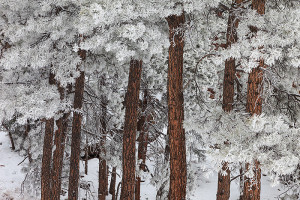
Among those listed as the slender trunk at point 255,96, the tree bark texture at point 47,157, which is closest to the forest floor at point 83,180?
the tree bark texture at point 47,157

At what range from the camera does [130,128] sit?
27.0 feet

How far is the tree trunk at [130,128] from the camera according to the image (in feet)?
26.4

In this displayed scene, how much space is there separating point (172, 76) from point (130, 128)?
7.02 ft

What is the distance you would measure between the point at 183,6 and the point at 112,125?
851 centimetres

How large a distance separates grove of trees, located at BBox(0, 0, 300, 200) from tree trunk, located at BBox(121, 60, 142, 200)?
3cm

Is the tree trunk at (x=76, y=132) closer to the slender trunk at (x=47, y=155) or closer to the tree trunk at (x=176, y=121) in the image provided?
the slender trunk at (x=47, y=155)

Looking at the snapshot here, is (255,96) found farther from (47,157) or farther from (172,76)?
(47,157)

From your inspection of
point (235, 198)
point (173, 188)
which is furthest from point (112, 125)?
point (235, 198)

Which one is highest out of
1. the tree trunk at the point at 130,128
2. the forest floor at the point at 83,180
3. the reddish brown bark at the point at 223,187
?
the tree trunk at the point at 130,128

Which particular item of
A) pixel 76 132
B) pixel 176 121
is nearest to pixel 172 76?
pixel 176 121

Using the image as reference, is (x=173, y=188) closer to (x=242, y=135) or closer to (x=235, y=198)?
(x=242, y=135)

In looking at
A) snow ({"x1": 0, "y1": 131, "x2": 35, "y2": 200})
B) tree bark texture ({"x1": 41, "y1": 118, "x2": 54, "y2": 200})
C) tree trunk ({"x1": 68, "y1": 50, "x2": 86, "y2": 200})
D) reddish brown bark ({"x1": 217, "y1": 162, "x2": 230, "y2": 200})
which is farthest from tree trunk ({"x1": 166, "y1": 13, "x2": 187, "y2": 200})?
snow ({"x1": 0, "y1": 131, "x2": 35, "y2": 200})

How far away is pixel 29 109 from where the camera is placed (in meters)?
7.55

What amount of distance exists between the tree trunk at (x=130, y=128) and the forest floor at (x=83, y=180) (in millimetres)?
8373
